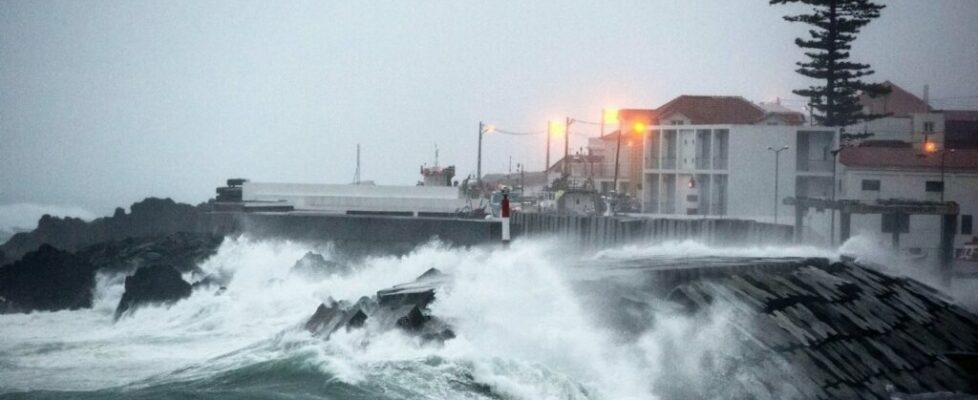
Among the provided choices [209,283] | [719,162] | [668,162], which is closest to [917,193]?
[719,162]

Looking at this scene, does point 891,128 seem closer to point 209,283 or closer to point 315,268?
point 315,268

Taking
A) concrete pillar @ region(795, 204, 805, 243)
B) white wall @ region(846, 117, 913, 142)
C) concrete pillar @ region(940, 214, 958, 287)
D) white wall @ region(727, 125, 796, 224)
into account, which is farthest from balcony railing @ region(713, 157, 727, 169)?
white wall @ region(846, 117, 913, 142)

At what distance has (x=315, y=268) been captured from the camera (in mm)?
23516

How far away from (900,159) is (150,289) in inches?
1267

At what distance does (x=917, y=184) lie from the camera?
→ 1614 inches

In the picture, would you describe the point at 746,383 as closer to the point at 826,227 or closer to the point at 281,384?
the point at 281,384

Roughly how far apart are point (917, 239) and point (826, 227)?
431cm

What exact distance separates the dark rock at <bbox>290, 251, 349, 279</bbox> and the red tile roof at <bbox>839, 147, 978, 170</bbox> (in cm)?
2472

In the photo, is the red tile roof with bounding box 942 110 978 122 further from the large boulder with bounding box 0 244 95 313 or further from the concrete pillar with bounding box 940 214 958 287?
the large boulder with bounding box 0 244 95 313

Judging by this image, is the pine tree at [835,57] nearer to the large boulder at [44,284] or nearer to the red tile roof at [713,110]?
the red tile roof at [713,110]

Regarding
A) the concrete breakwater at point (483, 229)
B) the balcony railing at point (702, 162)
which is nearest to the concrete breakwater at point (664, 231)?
the concrete breakwater at point (483, 229)

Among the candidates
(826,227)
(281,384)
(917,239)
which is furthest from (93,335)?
(917,239)

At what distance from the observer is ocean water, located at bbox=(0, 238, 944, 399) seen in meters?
12.1

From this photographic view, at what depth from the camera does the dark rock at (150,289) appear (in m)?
20.4
